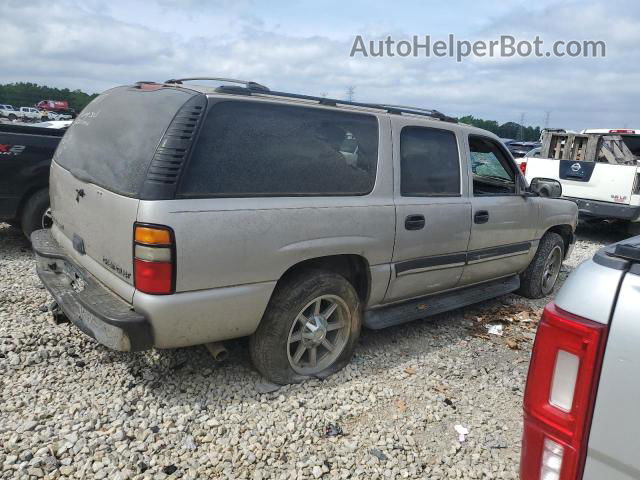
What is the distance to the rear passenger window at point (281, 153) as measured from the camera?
2.76m

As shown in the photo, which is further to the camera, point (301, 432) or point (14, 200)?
point (14, 200)

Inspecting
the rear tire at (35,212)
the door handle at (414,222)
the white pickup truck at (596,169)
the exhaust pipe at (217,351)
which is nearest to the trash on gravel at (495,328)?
the door handle at (414,222)

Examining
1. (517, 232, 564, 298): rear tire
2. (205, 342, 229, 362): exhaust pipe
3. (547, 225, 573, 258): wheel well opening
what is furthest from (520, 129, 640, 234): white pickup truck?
(205, 342, 229, 362): exhaust pipe

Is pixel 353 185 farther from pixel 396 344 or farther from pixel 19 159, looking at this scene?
pixel 19 159

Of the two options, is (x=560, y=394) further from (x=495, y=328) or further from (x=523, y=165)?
(x=523, y=165)

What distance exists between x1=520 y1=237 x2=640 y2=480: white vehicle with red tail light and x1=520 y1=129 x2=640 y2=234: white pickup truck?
311 inches

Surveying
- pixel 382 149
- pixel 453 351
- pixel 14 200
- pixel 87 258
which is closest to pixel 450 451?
pixel 453 351

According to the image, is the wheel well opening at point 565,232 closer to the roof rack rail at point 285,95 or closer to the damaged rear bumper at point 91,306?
the roof rack rail at point 285,95

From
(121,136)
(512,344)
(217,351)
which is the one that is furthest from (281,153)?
(512,344)

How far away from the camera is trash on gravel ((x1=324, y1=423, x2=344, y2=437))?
9.45ft

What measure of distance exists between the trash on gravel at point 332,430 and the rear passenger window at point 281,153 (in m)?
1.38

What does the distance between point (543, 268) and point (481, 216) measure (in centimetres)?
164

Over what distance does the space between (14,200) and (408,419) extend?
15.5ft

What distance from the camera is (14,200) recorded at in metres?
5.42
